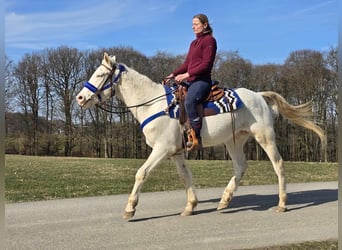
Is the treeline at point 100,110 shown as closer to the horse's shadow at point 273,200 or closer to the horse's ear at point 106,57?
the horse's shadow at point 273,200

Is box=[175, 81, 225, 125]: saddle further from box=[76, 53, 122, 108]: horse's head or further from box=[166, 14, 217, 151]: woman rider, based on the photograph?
box=[76, 53, 122, 108]: horse's head

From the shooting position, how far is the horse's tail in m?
8.30

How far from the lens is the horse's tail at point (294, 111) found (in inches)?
327

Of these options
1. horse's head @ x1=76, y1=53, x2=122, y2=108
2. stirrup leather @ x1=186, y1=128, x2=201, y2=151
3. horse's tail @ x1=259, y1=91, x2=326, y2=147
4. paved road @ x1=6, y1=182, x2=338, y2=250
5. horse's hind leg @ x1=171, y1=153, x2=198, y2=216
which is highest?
horse's head @ x1=76, y1=53, x2=122, y2=108

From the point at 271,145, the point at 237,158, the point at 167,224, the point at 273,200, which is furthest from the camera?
the point at 273,200

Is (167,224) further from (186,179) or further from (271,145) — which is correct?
(271,145)

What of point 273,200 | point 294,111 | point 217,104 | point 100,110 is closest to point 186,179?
point 217,104

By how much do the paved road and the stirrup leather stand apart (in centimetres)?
113

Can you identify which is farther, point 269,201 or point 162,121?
point 269,201

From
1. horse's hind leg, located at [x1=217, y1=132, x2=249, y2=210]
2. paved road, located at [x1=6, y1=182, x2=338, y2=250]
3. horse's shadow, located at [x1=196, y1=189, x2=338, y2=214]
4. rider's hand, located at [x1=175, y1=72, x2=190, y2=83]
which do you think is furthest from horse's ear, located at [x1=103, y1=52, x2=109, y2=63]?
horse's shadow, located at [x1=196, y1=189, x2=338, y2=214]

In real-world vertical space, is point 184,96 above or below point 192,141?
above

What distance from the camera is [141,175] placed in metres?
6.59

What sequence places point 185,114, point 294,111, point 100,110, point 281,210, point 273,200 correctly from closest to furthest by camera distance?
1. point 185,114
2. point 281,210
3. point 294,111
4. point 273,200
5. point 100,110

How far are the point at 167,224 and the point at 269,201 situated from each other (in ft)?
9.57
